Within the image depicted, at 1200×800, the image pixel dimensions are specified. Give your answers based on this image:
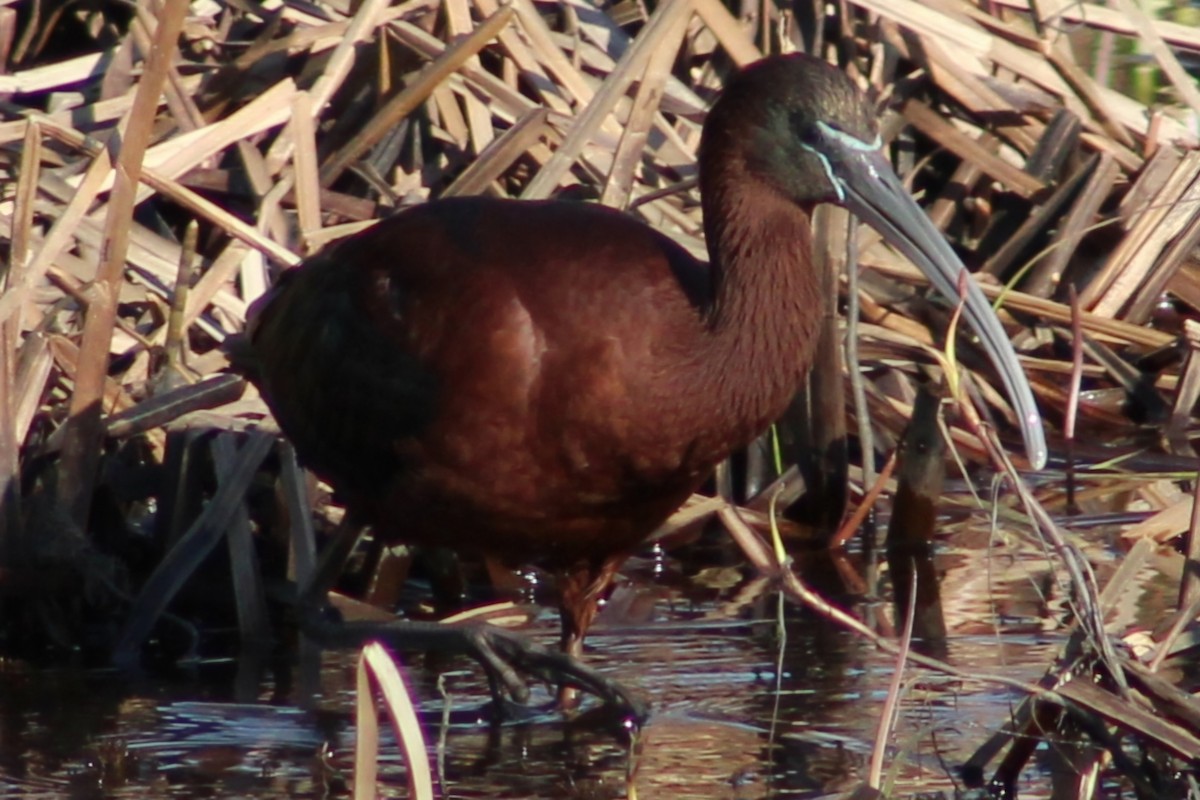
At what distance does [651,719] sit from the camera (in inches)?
186

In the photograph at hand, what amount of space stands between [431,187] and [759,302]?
234 cm

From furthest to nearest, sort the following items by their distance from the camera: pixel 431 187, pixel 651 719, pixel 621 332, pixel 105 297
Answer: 1. pixel 431 187
2. pixel 105 297
3. pixel 651 719
4. pixel 621 332

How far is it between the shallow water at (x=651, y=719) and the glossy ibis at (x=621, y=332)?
46cm

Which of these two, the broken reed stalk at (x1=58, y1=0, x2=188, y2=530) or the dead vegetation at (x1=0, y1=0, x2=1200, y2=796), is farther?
the dead vegetation at (x1=0, y1=0, x2=1200, y2=796)

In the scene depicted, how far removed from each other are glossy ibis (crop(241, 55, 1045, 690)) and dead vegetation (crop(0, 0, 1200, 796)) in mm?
877

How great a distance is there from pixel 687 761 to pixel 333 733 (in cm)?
79

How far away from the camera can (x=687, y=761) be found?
4477 millimetres

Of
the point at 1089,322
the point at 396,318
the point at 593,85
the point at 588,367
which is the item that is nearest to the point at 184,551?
the point at 396,318

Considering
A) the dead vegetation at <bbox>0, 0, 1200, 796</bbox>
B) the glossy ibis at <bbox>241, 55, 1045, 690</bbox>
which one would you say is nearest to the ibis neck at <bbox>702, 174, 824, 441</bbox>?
the glossy ibis at <bbox>241, 55, 1045, 690</bbox>

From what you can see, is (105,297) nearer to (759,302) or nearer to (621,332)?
(621,332)

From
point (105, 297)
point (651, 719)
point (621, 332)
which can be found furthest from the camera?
point (105, 297)

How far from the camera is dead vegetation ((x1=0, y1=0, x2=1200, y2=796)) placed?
5.21 m

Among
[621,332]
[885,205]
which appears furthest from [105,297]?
[885,205]

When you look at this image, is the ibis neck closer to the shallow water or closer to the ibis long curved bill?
the ibis long curved bill
